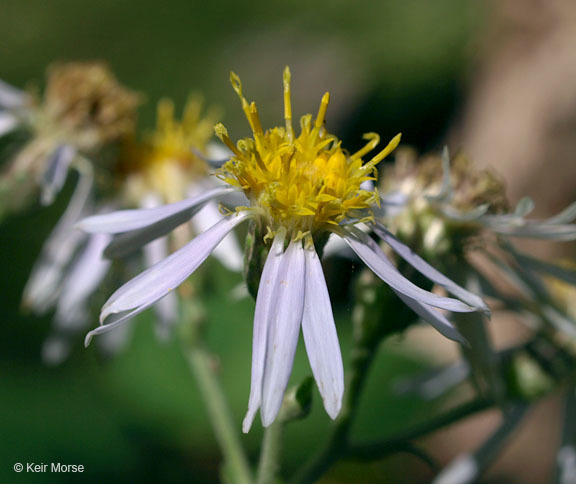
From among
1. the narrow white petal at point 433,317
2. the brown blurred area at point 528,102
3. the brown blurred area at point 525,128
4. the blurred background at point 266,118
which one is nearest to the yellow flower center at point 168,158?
the blurred background at point 266,118

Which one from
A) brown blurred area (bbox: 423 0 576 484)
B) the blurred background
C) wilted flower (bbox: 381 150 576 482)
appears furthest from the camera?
brown blurred area (bbox: 423 0 576 484)

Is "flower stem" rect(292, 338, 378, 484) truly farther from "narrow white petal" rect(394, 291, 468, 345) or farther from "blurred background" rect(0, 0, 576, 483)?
"blurred background" rect(0, 0, 576, 483)

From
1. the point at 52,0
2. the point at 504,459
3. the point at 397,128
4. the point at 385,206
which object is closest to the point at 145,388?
the point at 385,206

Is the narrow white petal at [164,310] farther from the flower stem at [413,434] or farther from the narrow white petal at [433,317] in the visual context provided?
the narrow white petal at [433,317]

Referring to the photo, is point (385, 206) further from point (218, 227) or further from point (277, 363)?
point (277, 363)

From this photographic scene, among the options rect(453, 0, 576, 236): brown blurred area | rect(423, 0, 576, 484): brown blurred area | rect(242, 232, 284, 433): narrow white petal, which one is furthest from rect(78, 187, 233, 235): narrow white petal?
rect(453, 0, 576, 236): brown blurred area

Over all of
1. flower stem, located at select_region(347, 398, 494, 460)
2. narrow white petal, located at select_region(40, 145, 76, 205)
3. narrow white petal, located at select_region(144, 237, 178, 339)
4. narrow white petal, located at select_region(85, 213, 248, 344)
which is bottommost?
flower stem, located at select_region(347, 398, 494, 460)
